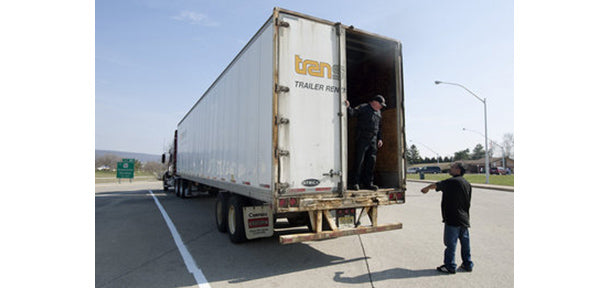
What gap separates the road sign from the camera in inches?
1300

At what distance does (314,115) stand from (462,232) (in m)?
2.81

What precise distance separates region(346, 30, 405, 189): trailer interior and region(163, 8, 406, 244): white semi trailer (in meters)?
0.02

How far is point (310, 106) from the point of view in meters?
5.16

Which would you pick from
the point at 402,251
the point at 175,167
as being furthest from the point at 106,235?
the point at 175,167

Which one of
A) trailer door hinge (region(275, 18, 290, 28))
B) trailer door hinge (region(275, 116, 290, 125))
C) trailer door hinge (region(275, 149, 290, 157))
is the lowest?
trailer door hinge (region(275, 149, 290, 157))

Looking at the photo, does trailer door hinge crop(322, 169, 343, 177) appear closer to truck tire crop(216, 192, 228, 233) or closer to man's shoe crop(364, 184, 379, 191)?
man's shoe crop(364, 184, 379, 191)

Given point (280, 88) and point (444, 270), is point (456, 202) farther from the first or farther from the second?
point (280, 88)

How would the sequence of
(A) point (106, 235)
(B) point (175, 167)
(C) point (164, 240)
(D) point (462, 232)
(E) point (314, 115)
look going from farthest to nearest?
(B) point (175, 167) < (A) point (106, 235) < (C) point (164, 240) < (E) point (314, 115) < (D) point (462, 232)

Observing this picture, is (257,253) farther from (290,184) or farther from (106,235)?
(106,235)

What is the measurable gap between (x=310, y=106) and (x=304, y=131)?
41cm

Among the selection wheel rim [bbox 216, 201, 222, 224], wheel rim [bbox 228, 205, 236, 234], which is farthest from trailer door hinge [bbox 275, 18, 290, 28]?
wheel rim [bbox 216, 201, 222, 224]

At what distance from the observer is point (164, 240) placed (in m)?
6.98

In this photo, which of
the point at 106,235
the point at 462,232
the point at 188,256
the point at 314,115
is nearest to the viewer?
the point at 462,232

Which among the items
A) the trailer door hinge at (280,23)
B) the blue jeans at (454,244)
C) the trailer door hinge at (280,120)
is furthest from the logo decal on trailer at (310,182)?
the trailer door hinge at (280,23)
